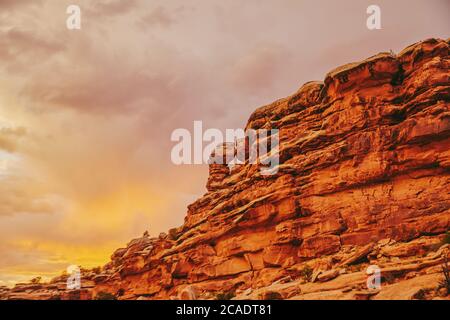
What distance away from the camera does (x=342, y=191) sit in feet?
131

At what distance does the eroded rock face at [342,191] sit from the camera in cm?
3453

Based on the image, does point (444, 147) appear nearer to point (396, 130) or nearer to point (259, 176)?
point (396, 130)

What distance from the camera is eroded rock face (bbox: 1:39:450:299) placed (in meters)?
34.5

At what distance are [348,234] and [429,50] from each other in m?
17.9

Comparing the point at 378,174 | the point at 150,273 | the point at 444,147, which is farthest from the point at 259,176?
the point at 150,273

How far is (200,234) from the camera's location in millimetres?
50688

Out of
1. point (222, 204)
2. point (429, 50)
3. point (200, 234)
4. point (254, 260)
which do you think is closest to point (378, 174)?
point (429, 50)

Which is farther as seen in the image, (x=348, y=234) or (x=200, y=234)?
(x=200, y=234)
